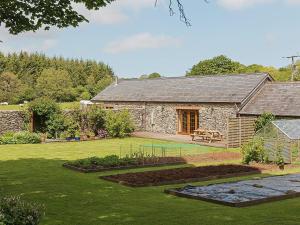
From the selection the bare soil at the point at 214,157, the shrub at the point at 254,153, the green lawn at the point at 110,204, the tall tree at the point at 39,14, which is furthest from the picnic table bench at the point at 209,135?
the tall tree at the point at 39,14

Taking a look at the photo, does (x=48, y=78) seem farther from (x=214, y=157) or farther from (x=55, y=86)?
(x=214, y=157)

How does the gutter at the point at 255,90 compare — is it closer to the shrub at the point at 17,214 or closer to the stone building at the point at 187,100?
the stone building at the point at 187,100

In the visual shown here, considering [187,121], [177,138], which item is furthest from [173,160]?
[187,121]

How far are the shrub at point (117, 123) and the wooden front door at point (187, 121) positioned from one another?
16.1 ft

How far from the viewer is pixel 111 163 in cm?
2053

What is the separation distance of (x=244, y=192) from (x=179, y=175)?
3.96 metres

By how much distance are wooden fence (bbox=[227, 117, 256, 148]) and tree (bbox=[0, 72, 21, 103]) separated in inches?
2158

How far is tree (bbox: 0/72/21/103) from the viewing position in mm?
76688

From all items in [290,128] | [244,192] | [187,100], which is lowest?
[244,192]

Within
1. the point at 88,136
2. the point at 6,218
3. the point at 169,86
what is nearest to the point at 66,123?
the point at 88,136

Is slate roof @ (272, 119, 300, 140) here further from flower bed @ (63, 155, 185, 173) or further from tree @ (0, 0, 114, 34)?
tree @ (0, 0, 114, 34)

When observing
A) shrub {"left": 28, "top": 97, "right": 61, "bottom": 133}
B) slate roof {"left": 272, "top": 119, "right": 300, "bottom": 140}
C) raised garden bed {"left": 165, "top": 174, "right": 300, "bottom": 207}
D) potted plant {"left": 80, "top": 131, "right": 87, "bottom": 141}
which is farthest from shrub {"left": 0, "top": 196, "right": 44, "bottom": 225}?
shrub {"left": 28, "top": 97, "right": 61, "bottom": 133}

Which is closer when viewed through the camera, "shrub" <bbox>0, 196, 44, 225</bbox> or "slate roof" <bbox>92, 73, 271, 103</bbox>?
"shrub" <bbox>0, 196, 44, 225</bbox>

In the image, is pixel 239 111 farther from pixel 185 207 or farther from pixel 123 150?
pixel 185 207
